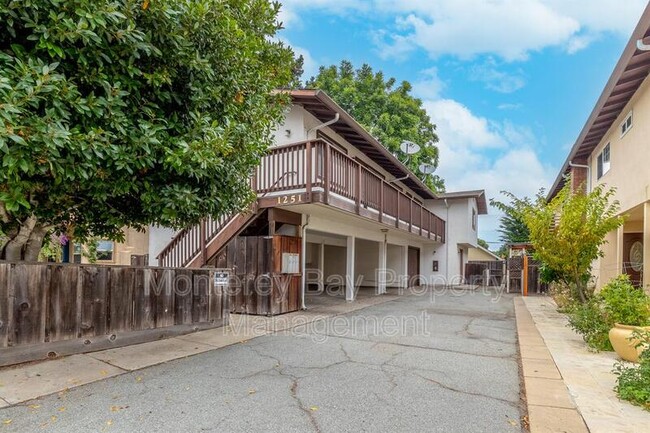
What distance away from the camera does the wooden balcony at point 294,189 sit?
27.8ft

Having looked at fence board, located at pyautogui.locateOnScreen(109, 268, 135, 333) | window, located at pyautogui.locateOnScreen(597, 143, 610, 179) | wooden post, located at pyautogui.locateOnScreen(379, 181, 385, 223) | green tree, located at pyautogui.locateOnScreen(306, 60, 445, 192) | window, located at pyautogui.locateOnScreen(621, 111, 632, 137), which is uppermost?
green tree, located at pyautogui.locateOnScreen(306, 60, 445, 192)

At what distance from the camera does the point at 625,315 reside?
5.51 m

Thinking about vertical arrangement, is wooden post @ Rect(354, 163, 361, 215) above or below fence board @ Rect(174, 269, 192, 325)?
above

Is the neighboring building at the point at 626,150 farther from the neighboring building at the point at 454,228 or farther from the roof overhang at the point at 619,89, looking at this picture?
the neighboring building at the point at 454,228

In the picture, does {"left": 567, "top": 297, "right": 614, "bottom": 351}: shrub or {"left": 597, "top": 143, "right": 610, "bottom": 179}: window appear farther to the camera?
{"left": 597, "top": 143, "right": 610, "bottom": 179}: window

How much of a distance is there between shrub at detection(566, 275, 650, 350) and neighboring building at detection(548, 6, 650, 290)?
2.03 m

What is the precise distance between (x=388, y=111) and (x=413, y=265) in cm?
1203

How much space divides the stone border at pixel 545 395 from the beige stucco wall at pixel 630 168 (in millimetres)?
4187

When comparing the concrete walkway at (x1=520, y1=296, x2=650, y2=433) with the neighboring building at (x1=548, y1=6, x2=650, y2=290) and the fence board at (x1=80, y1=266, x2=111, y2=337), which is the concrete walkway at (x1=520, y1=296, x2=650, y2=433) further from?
the fence board at (x1=80, y1=266, x2=111, y2=337)

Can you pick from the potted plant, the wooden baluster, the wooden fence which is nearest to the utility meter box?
the wooden baluster

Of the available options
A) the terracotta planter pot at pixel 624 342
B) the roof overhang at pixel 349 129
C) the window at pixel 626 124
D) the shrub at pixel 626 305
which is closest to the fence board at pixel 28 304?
the roof overhang at pixel 349 129

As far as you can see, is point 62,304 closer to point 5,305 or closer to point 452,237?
point 5,305

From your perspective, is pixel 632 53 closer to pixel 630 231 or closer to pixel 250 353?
pixel 630 231

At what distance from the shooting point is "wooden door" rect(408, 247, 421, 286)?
20.0m
